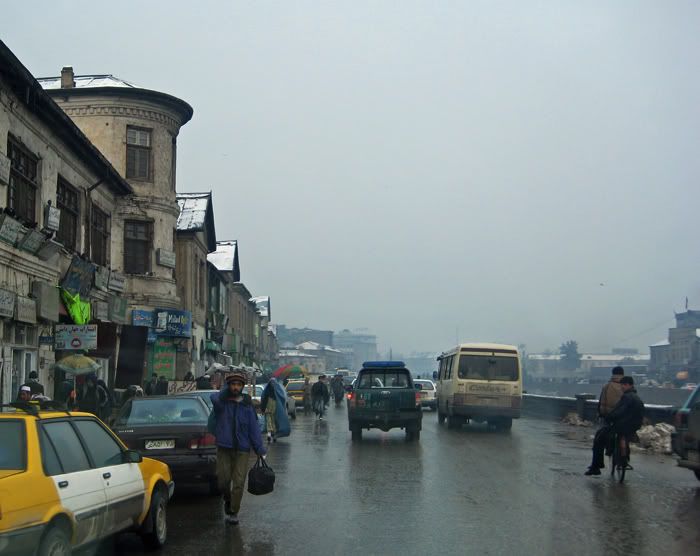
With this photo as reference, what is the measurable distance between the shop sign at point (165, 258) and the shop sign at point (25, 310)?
541 inches

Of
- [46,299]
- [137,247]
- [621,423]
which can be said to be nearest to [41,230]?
[46,299]

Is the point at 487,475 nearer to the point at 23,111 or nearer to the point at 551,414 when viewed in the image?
the point at 23,111

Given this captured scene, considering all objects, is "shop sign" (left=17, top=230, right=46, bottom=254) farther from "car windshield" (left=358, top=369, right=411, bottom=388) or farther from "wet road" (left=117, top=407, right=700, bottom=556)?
"car windshield" (left=358, top=369, right=411, bottom=388)

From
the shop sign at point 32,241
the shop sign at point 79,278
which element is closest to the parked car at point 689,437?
the shop sign at point 32,241

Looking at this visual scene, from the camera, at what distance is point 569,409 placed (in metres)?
33.6

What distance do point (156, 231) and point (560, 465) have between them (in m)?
22.0

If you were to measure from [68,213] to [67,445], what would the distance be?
1932 centimetres

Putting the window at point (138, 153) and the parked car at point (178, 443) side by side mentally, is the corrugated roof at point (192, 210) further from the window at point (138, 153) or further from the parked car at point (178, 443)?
the parked car at point (178, 443)

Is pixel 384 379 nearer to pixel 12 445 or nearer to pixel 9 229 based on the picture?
pixel 9 229

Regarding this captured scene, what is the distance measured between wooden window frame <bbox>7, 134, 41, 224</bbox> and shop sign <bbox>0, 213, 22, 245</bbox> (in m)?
0.37

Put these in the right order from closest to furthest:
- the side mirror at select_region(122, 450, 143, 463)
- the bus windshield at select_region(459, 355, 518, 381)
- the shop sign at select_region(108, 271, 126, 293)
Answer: the side mirror at select_region(122, 450, 143, 463), the bus windshield at select_region(459, 355, 518, 381), the shop sign at select_region(108, 271, 126, 293)

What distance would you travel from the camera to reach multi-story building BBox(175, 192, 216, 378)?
135 ft

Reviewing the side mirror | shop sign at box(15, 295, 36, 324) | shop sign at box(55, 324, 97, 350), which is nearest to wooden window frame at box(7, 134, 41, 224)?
shop sign at box(15, 295, 36, 324)

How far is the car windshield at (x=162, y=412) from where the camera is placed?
40.4 ft
